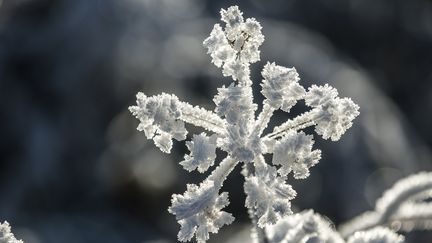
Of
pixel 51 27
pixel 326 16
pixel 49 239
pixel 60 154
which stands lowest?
pixel 49 239

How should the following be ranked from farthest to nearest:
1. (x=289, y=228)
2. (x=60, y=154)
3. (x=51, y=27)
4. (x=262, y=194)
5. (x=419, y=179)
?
1. (x=51, y=27)
2. (x=60, y=154)
3. (x=419, y=179)
4. (x=289, y=228)
5. (x=262, y=194)

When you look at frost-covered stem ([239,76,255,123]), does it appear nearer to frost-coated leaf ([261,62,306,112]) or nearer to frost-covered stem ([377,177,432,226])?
frost-coated leaf ([261,62,306,112])

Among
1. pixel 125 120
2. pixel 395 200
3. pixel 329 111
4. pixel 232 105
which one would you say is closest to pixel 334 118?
pixel 329 111

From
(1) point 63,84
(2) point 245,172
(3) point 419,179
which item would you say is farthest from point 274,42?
(2) point 245,172

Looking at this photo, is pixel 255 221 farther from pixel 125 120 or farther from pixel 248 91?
pixel 125 120

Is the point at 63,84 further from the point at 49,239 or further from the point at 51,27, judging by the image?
the point at 49,239

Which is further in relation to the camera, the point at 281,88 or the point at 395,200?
the point at 395,200

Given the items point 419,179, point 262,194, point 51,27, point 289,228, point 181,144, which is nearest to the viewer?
point 262,194

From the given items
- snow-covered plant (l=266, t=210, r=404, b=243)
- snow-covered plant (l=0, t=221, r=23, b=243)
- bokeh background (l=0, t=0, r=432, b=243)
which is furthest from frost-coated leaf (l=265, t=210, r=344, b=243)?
bokeh background (l=0, t=0, r=432, b=243)
